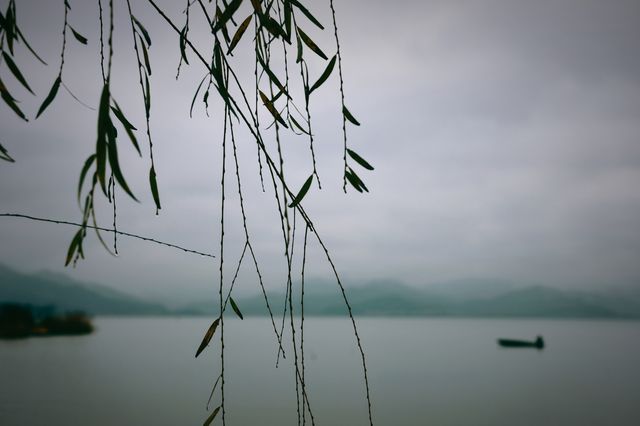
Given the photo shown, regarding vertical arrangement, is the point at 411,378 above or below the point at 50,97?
below

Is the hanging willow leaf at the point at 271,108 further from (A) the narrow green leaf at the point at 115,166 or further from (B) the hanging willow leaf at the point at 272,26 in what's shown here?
(A) the narrow green leaf at the point at 115,166

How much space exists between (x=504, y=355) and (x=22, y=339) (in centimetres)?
4585

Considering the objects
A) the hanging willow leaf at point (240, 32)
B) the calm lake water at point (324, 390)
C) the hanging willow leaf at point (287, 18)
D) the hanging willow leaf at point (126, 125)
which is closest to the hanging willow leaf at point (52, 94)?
the hanging willow leaf at point (126, 125)

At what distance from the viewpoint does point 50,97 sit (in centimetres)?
92

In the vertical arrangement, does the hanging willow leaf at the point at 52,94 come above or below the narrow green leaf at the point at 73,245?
above

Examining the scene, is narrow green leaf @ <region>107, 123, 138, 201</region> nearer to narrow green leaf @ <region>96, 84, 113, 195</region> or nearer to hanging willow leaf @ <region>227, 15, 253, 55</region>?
narrow green leaf @ <region>96, 84, 113, 195</region>

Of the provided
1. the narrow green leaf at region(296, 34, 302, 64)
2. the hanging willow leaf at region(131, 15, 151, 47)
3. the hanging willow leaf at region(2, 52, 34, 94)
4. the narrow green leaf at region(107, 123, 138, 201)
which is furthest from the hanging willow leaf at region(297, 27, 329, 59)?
the hanging willow leaf at region(2, 52, 34, 94)

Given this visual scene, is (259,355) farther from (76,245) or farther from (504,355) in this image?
(76,245)

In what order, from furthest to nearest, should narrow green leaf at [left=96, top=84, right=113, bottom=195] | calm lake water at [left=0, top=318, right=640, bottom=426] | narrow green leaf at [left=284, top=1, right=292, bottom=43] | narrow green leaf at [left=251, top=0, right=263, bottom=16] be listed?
calm lake water at [left=0, top=318, right=640, bottom=426] < narrow green leaf at [left=284, top=1, right=292, bottom=43] < narrow green leaf at [left=251, top=0, right=263, bottom=16] < narrow green leaf at [left=96, top=84, right=113, bottom=195]

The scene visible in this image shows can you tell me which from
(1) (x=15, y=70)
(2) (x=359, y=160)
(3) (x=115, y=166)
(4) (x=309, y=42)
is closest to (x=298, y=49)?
(4) (x=309, y=42)

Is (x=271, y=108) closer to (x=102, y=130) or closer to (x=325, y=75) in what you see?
(x=325, y=75)

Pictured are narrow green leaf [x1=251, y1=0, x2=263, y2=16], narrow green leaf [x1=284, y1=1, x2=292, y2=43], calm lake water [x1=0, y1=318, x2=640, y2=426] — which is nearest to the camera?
narrow green leaf [x1=251, y1=0, x2=263, y2=16]

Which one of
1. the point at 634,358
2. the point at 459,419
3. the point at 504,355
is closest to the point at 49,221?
the point at 459,419

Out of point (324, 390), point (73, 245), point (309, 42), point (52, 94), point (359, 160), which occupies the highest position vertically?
point (309, 42)
